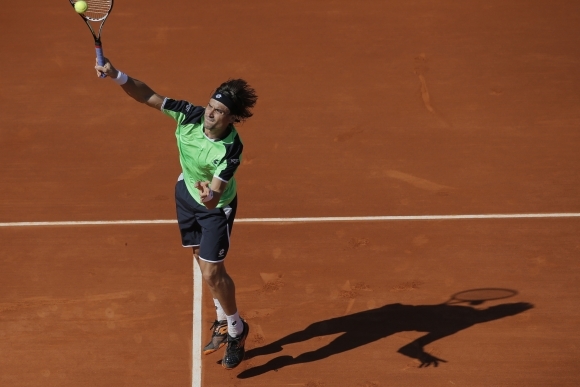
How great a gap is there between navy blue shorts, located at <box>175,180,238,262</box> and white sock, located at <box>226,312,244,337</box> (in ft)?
2.18

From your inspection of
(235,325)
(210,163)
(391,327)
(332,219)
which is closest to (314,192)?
(332,219)

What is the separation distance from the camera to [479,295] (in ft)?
29.7

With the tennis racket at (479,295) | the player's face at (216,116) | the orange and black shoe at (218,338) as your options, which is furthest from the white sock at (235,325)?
the tennis racket at (479,295)

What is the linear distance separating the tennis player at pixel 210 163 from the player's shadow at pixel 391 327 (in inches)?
25.2

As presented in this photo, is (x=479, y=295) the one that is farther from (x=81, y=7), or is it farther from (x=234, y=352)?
(x=81, y=7)

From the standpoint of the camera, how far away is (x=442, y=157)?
10.9 meters

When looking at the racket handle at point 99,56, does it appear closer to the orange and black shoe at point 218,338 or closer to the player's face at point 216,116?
the player's face at point 216,116

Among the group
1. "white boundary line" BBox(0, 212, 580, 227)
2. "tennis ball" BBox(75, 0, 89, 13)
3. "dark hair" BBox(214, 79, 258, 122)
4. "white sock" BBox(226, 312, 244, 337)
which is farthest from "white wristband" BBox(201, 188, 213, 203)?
Result: "white boundary line" BBox(0, 212, 580, 227)

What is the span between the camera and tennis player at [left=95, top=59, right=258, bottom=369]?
7.23m

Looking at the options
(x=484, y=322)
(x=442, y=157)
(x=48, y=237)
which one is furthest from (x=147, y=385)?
(x=442, y=157)

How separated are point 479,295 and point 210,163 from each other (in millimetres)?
3347

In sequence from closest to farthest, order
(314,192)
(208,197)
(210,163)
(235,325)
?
(208,197) → (210,163) → (235,325) → (314,192)

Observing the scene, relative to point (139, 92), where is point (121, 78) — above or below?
above

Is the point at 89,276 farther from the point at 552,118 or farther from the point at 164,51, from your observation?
the point at 552,118
